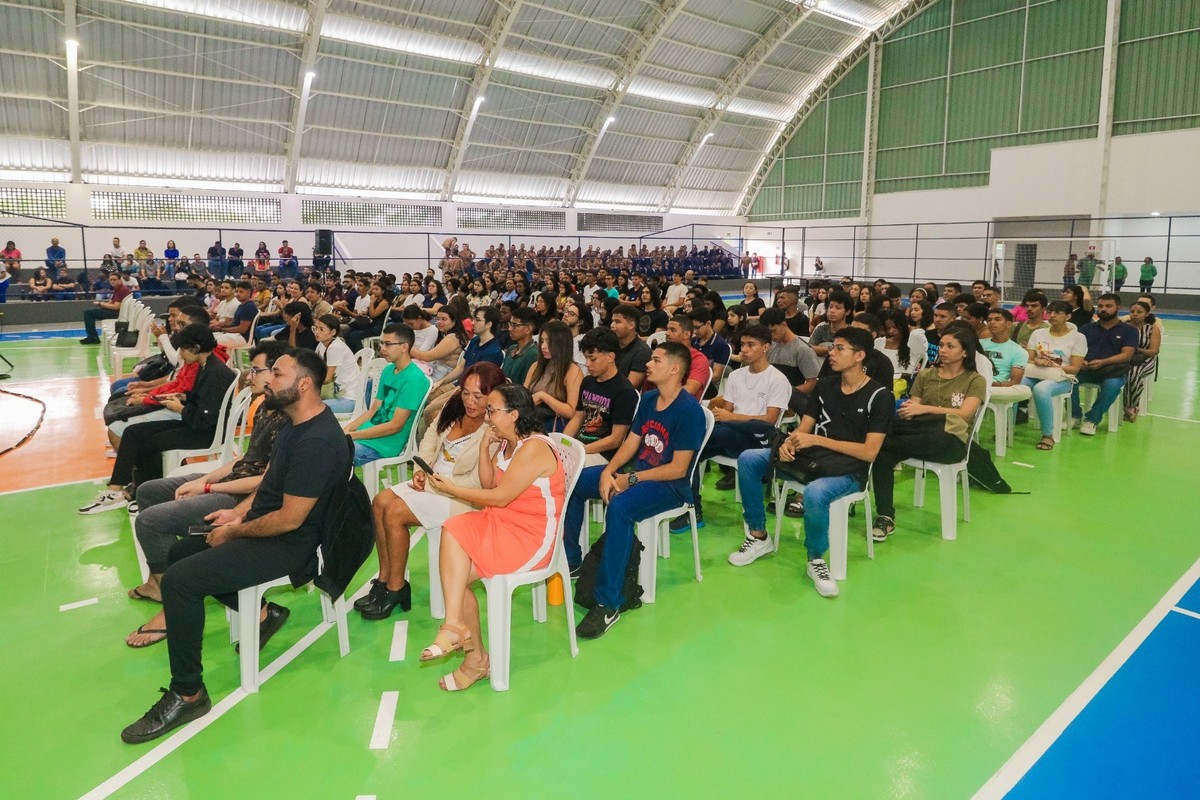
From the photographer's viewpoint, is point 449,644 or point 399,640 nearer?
point 449,644

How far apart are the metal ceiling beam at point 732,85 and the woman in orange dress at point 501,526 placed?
27.2 m

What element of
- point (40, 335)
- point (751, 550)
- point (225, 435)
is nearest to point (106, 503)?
point (225, 435)

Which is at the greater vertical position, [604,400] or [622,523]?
[604,400]

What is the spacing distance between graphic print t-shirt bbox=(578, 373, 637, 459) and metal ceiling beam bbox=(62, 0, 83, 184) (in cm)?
2042

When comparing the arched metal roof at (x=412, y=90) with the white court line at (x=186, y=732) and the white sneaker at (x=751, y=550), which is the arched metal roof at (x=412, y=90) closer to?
the white sneaker at (x=751, y=550)

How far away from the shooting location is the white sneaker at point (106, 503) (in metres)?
5.20

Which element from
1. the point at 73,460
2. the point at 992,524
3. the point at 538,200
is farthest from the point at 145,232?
the point at 992,524

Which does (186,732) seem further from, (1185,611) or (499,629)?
(1185,611)

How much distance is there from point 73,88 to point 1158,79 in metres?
28.7

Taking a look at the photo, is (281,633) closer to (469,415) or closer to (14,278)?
(469,415)

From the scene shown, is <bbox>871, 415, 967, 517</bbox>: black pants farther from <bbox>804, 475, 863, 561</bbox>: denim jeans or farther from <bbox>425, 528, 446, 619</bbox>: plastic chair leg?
<bbox>425, 528, 446, 619</bbox>: plastic chair leg

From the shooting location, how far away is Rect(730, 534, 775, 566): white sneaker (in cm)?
436

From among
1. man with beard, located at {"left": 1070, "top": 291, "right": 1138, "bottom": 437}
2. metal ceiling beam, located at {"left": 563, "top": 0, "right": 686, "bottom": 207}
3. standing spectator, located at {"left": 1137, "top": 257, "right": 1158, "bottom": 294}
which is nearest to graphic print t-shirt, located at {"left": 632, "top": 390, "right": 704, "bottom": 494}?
man with beard, located at {"left": 1070, "top": 291, "right": 1138, "bottom": 437}

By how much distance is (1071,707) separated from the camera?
2.97 m
